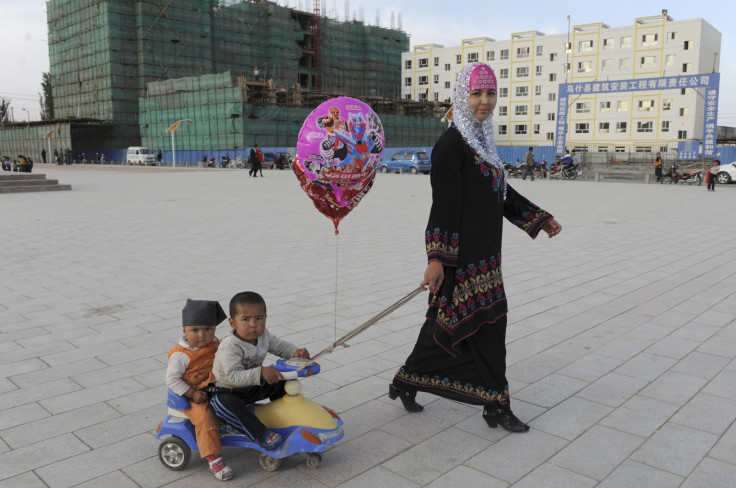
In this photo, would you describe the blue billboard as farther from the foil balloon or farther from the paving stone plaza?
the foil balloon

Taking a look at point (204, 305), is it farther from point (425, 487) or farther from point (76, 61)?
point (76, 61)

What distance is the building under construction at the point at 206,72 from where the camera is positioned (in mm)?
47781

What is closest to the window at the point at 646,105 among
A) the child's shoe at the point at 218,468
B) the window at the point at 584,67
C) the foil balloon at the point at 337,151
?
the window at the point at 584,67

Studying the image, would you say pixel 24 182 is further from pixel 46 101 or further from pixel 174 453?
pixel 46 101

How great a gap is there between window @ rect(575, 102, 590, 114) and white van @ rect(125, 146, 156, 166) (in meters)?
38.4

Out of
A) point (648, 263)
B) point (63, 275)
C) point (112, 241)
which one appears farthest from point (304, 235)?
Answer: point (648, 263)

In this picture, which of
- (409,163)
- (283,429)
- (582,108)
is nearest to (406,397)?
(283,429)

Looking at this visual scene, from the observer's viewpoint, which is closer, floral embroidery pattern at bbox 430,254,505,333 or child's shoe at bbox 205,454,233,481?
child's shoe at bbox 205,454,233,481

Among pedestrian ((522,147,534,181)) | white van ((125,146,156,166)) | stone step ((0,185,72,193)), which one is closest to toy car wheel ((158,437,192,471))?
stone step ((0,185,72,193))

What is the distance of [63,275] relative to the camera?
648 cm

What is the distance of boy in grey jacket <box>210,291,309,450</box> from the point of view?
8.49 ft

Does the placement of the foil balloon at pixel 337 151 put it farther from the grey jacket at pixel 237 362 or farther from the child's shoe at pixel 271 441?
the child's shoe at pixel 271 441

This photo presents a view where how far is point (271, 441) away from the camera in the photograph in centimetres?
261

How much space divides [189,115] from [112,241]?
143 feet
